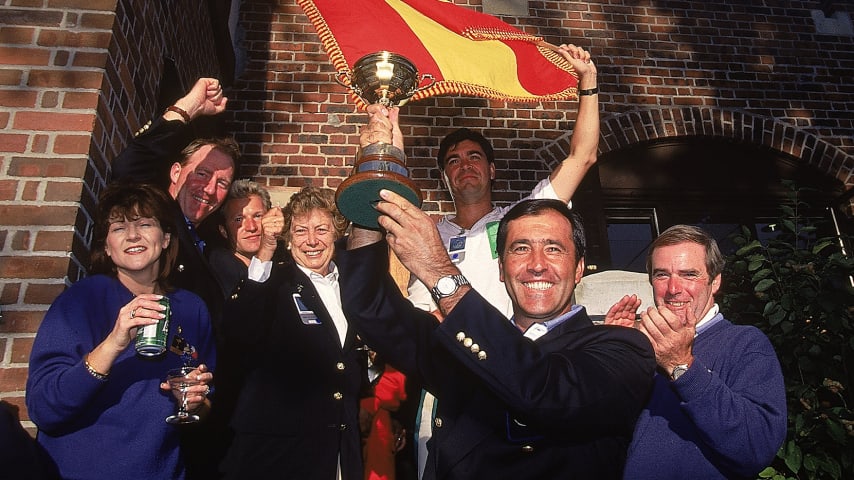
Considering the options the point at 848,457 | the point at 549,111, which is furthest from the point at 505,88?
the point at 848,457

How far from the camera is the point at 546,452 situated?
1.70m

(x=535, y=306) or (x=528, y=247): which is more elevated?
(x=528, y=247)

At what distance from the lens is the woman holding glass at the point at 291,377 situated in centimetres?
232

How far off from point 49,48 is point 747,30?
544 cm

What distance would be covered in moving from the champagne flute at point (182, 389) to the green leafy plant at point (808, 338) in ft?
9.97

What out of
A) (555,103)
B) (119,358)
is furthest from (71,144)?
(555,103)

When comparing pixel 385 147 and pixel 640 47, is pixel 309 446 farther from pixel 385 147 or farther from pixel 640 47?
pixel 640 47

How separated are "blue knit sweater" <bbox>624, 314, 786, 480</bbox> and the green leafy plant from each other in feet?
5.76

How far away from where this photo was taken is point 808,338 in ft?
12.4

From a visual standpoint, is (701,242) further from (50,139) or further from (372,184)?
(50,139)

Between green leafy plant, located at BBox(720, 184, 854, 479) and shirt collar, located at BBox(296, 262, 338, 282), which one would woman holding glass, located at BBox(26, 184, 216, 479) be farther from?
green leafy plant, located at BBox(720, 184, 854, 479)

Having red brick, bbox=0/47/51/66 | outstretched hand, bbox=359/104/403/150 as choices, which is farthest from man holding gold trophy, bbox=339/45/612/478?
red brick, bbox=0/47/51/66

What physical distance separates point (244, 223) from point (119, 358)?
46.2 inches

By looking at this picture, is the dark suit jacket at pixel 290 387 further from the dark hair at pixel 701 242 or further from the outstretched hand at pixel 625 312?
the dark hair at pixel 701 242
